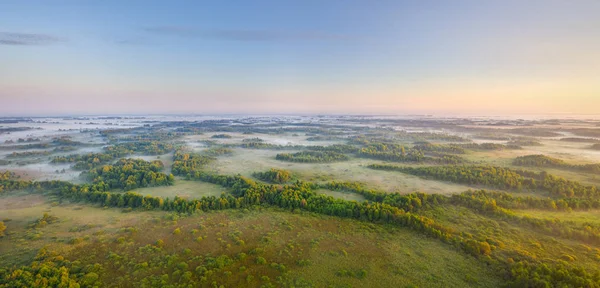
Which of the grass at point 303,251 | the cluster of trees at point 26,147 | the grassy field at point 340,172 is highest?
the cluster of trees at point 26,147

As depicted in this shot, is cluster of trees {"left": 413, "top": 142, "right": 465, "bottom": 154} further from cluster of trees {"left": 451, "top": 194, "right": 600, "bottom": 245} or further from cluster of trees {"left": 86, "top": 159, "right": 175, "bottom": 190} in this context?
cluster of trees {"left": 86, "top": 159, "right": 175, "bottom": 190}

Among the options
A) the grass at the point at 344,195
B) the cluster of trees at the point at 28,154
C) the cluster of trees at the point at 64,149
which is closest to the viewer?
the grass at the point at 344,195

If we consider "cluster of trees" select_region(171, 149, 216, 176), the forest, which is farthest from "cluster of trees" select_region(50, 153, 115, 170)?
"cluster of trees" select_region(171, 149, 216, 176)

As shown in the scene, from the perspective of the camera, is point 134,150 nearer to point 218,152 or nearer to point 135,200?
point 218,152

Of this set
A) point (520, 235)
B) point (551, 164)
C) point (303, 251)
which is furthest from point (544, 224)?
point (551, 164)

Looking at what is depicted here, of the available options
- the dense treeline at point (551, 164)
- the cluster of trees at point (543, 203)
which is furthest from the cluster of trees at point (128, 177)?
the dense treeline at point (551, 164)

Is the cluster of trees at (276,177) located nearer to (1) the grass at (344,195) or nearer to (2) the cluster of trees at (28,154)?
(1) the grass at (344,195)

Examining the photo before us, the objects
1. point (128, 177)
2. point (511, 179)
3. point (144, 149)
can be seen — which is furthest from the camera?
point (144, 149)

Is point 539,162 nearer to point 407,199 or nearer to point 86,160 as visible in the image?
point 407,199

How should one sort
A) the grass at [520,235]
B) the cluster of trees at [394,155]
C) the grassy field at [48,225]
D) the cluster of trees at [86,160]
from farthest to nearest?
1. the cluster of trees at [394,155]
2. the cluster of trees at [86,160]
3. the grassy field at [48,225]
4. the grass at [520,235]

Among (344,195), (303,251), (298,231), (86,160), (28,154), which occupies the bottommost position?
(303,251)
